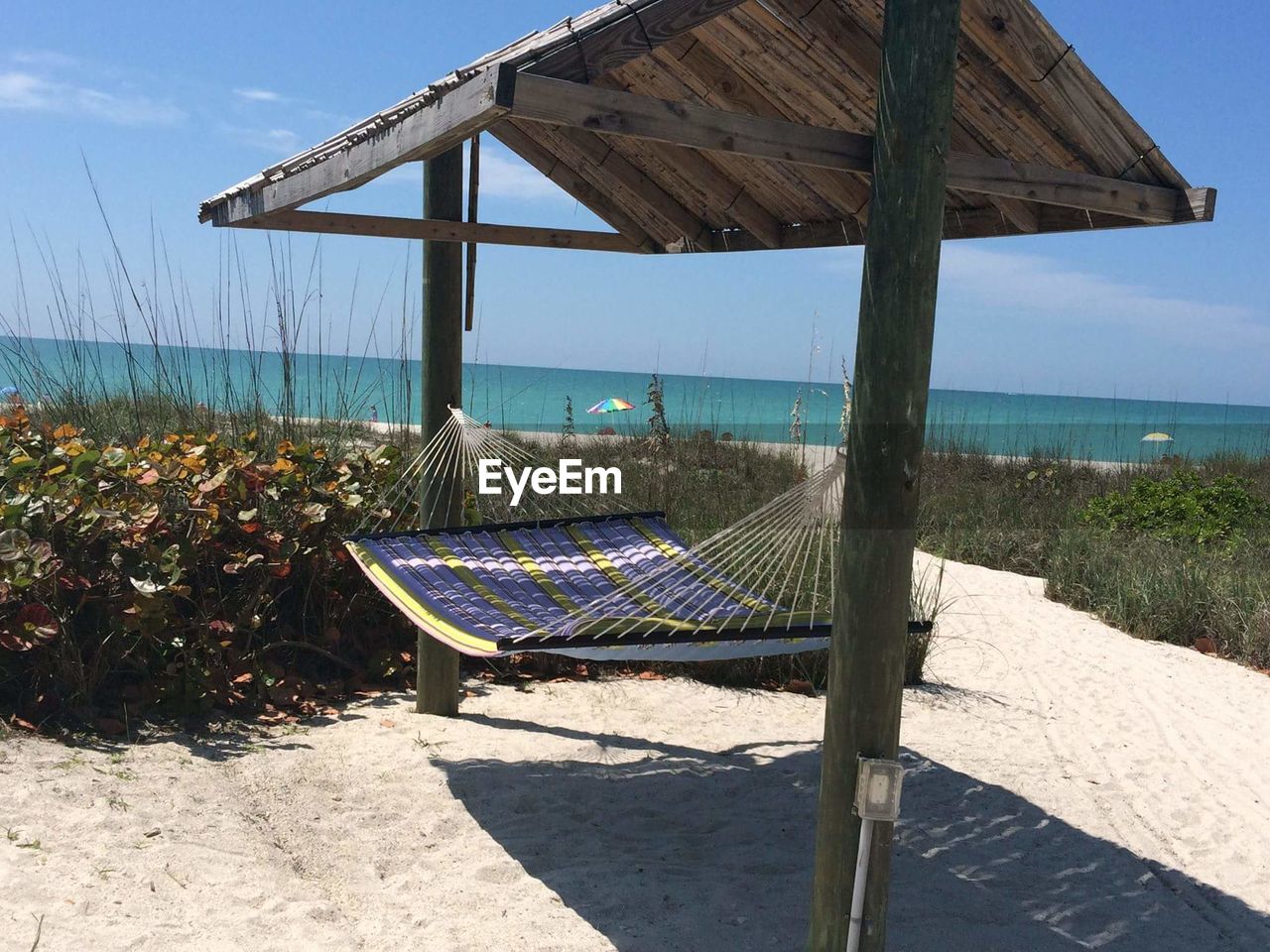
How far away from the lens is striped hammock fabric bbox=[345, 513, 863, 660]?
219 centimetres

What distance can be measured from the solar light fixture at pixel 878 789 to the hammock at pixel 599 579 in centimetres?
42

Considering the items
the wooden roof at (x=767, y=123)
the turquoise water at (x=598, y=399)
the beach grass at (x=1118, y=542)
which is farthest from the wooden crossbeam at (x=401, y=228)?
the beach grass at (x=1118, y=542)

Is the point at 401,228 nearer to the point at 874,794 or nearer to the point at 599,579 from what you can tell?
the point at 599,579

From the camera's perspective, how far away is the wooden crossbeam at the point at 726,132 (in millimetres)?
1768

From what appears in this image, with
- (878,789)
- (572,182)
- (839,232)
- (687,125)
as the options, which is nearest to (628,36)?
(687,125)

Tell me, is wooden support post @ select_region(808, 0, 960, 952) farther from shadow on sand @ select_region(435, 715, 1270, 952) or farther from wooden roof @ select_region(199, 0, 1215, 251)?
shadow on sand @ select_region(435, 715, 1270, 952)

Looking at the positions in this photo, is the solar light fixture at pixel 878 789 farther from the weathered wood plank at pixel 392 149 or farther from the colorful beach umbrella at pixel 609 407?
the colorful beach umbrella at pixel 609 407

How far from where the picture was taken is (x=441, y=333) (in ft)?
10.8

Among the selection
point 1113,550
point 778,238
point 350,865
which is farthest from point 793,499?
point 1113,550

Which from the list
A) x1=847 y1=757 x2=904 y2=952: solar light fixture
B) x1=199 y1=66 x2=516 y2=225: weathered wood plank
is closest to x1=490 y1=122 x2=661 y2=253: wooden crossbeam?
x1=199 y1=66 x2=516 y2=225: weathered wood plank

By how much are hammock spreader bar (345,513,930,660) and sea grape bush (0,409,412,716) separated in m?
0.45

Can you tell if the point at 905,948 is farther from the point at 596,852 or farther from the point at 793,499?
the point at 793,499

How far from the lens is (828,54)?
8.18 feet

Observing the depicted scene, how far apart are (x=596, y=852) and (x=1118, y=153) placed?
6.67 feet
